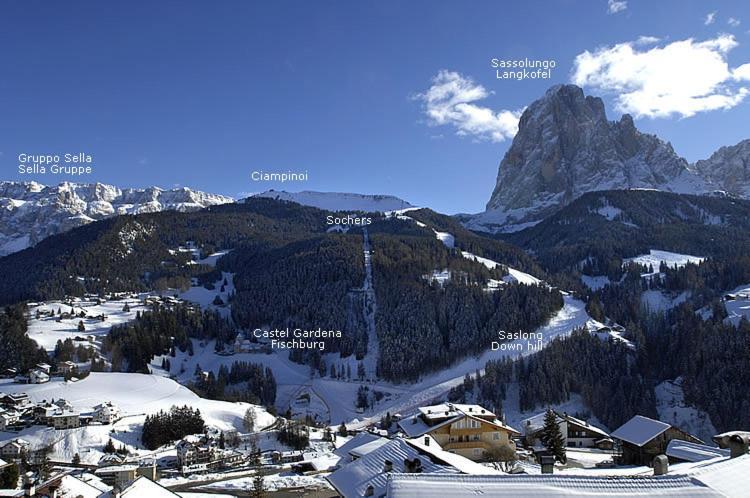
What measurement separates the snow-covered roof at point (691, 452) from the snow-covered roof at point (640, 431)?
6358 mm

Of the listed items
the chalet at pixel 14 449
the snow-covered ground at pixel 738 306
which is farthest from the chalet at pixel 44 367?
the snow-covered ground at pixel 738 306

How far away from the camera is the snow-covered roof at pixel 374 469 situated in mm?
31484

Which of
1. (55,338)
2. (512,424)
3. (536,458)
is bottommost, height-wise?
(512,424)

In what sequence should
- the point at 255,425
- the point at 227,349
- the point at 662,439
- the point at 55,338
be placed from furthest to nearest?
the point at 227,349, the point at 55,338, the point at 255,425, the point at 662,439

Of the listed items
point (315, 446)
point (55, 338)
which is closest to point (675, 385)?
point (315, 446)

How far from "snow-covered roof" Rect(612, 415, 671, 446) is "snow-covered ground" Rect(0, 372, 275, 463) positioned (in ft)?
195

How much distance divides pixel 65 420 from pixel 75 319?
260 ft

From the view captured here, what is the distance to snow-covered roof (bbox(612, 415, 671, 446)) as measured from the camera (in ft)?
174

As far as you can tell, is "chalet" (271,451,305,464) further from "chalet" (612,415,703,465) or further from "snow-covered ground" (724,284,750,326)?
"snow-covered ground" (724,284,750,326)

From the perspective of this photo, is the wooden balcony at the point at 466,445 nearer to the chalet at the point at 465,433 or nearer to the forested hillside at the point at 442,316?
the chalet at the point at 465,433

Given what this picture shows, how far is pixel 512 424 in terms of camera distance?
10919 centimetres

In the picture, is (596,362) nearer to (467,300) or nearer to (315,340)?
(467,300)

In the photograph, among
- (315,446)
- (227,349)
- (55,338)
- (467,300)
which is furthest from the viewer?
(467,300)

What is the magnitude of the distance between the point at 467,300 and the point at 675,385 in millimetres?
57746
